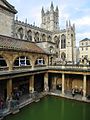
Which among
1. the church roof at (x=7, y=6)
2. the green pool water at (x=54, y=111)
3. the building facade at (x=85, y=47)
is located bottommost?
the green pool water at (x=54, y=111)

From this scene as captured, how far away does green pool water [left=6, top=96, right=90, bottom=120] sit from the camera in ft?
55.5

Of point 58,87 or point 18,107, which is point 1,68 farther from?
point 58,87

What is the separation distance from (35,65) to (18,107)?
8308mm

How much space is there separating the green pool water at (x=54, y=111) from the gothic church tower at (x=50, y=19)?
74.2m

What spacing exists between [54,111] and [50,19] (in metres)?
82.6

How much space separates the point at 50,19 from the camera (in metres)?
95.4

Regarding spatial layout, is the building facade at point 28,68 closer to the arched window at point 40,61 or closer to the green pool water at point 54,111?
the arched window at point 40,61

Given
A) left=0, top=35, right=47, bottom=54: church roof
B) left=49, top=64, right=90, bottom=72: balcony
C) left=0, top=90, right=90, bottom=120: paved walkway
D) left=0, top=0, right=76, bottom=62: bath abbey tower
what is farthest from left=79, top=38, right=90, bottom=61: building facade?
left=0, top=35, right=47, bottom=54: church roof

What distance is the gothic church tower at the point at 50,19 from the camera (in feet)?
309

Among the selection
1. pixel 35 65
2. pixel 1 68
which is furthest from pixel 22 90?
pixel 1 68

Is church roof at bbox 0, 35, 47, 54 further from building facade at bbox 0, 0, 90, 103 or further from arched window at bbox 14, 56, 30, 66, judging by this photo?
arched window at bbox 14, 56, 30, 66

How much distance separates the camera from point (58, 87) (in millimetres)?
30000

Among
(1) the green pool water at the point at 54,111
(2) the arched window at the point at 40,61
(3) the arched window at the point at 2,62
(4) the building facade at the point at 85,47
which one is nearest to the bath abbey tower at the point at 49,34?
(2) the arched window at the point at 40,61

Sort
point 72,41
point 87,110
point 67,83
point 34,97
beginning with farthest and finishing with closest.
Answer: point 72,41
point 67,83
point 34,97
point 87,110
